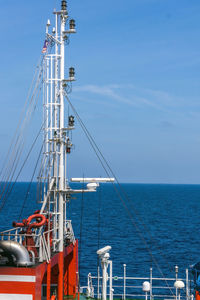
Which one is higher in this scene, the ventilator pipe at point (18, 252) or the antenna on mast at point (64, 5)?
the antenna on mast at point (64, 5)

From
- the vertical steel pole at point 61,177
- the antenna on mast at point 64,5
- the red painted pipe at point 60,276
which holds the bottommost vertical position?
the red painted pipe at point 60,276

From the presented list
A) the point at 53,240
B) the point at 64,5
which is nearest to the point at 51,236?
the point at 53,240

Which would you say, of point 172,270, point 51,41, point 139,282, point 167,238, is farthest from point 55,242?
point 167,238

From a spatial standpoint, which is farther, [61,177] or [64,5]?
[64,5]

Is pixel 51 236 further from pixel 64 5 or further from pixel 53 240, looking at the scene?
pixel 64 5

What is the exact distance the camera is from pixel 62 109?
985 inches

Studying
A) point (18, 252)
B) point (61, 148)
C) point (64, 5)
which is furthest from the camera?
point (64, 5)

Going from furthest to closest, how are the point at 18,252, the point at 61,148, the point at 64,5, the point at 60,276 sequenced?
the point at 64,5 → the point at 61,148 → the point at 60,276 → the point at 18,252

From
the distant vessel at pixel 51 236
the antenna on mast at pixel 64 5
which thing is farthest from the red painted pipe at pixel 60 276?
the antenna on mast at pixel 64 5

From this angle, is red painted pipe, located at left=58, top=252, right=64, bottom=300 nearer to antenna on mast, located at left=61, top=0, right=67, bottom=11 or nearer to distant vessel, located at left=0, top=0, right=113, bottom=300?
distant vessel, located at left=0, top=0, right=113, bottom=300

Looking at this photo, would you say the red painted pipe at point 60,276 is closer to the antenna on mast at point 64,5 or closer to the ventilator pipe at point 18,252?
the ventilator pipe at point 18,252

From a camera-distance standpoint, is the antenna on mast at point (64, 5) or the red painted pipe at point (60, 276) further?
the antenna on mast at point (64, 5)

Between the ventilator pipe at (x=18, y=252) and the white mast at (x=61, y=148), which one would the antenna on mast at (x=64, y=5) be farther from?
the ventilator pipe at (x=18, y=252)

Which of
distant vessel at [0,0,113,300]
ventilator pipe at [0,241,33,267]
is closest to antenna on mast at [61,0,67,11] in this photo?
distant vessel at [0,0,113,300]
